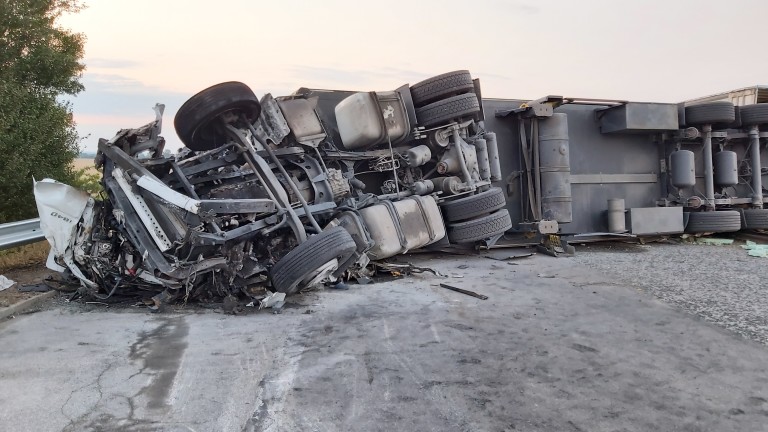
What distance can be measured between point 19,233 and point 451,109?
486cm

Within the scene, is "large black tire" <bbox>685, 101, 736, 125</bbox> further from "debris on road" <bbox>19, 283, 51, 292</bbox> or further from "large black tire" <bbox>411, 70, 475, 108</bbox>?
"debris on road" <bbox>19, 283, 51, 292</bbox>

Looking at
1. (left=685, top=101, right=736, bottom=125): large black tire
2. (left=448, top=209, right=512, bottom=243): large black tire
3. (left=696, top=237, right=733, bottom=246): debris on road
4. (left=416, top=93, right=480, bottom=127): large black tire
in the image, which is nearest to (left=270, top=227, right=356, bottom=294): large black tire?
(left=448, top=209, right=512, bottom=243): large black tire

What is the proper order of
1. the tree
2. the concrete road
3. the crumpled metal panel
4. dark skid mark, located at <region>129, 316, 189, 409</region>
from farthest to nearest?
the tree
the crumpled metal panel
dark skid mark, located at <region>129, 316, 189, 409</region>
the concrete road

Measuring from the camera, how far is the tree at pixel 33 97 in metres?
7.28

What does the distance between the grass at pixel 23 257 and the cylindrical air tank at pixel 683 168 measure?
8750 mm

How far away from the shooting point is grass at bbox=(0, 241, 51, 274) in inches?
240

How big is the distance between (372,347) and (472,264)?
3283mm

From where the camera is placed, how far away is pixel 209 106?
4.71 m

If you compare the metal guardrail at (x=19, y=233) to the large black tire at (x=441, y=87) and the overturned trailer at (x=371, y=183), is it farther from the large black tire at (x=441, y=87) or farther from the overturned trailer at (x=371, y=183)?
the large black tire at (x=441, y=87)

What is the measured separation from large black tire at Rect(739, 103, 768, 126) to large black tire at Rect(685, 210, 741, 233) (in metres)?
1.56

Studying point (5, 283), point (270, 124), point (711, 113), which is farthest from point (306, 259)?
point (711, 113)

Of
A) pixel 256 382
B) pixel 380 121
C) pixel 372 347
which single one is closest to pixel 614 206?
pixel 380 121

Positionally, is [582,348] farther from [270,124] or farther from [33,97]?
[33,97]

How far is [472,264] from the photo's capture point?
6500mm
